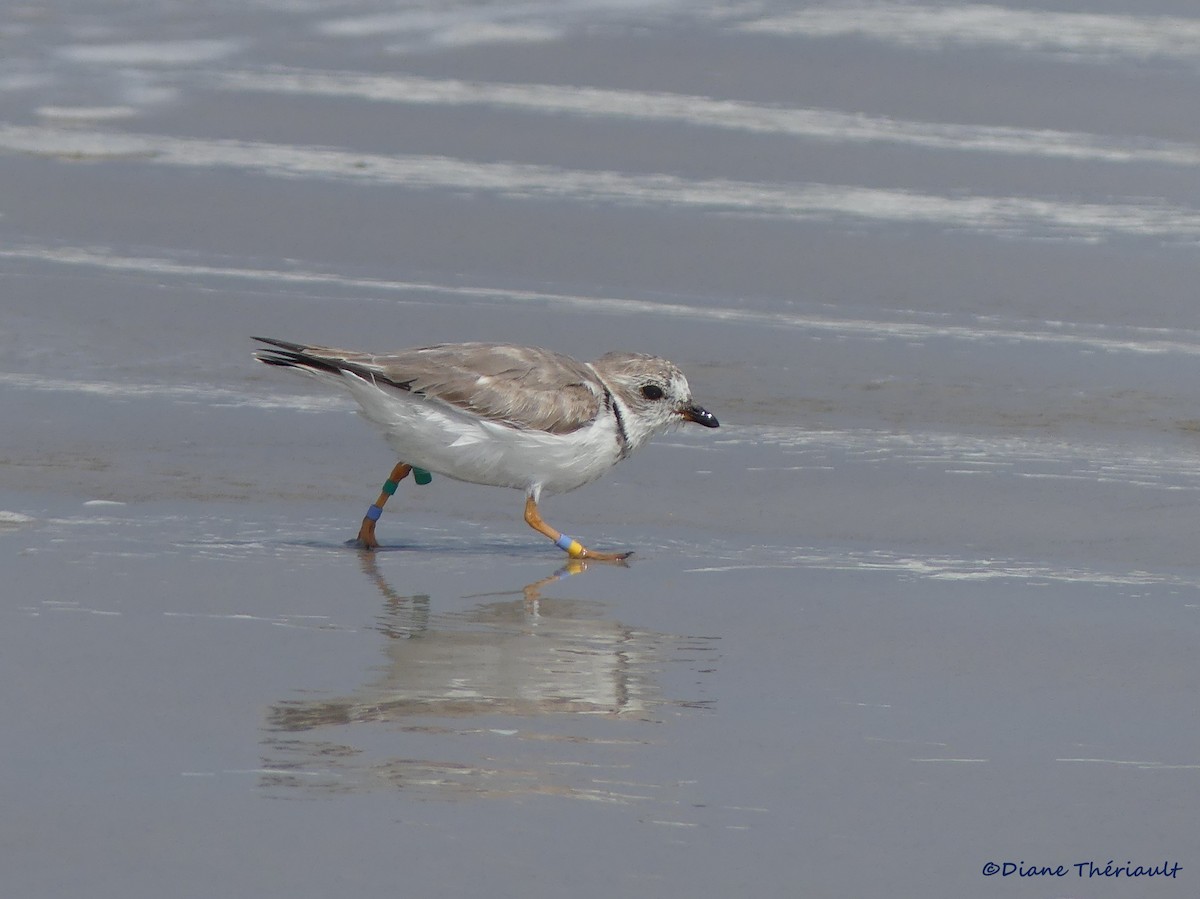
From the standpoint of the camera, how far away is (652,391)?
25.1 feet

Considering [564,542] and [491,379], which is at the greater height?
[491,379]

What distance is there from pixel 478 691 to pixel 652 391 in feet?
8.67

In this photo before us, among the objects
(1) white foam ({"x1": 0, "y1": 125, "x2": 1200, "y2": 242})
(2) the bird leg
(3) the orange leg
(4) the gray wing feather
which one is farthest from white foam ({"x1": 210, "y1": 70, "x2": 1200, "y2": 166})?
(3) the orange leg

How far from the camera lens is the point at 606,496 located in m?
7.84

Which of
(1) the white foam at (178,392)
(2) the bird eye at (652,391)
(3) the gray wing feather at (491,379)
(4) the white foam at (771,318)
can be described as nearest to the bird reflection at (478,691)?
(3) the gray wing feather at (491,379)

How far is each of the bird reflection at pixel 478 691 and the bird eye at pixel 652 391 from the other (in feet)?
4.78

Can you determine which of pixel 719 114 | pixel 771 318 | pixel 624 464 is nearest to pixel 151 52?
pixel 719 114

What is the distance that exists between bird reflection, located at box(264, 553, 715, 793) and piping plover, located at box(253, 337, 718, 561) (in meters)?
0.82

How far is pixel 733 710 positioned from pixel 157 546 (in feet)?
7.73

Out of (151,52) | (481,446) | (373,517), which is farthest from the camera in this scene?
(151,52)

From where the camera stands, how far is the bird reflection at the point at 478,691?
14.9ft

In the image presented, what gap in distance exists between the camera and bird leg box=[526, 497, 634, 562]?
22.3 ft

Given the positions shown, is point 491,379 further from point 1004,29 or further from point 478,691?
point 1004,29

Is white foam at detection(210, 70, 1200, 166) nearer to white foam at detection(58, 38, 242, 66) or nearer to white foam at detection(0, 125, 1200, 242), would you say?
white foam at detection(58, 38, 242, 66)
